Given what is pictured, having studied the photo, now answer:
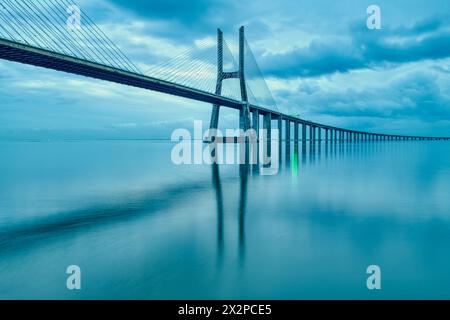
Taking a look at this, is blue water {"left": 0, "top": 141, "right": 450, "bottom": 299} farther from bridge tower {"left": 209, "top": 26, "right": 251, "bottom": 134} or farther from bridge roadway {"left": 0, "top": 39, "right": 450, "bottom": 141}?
bridge tower {"left": 209, "top": 26, "right": 251, "bottom": 134}

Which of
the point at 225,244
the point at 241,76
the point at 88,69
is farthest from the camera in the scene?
the point at 241,76

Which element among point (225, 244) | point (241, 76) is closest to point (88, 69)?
point (225, 244)

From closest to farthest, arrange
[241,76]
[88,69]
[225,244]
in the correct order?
[225,244] < [88,69] < [241,76]

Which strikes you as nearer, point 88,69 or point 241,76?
point 88,69

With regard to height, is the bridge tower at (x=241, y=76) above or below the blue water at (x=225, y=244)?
above

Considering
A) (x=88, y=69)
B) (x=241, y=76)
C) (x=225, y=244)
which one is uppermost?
(x=241, y=76)

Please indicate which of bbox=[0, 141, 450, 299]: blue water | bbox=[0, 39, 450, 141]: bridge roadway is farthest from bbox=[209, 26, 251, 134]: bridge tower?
bbox=[0, 141, 450, 299]: blue water

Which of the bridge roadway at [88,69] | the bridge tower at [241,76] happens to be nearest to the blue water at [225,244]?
the bridge roadway at [88,69]

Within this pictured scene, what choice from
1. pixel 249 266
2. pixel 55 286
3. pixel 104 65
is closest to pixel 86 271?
pixel 55 286

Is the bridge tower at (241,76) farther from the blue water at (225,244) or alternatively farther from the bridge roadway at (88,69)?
the blue water at (225,244)

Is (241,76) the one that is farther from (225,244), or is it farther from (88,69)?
(225,244)

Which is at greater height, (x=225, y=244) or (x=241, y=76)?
(x=241, y=76)

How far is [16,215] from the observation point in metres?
10.5
